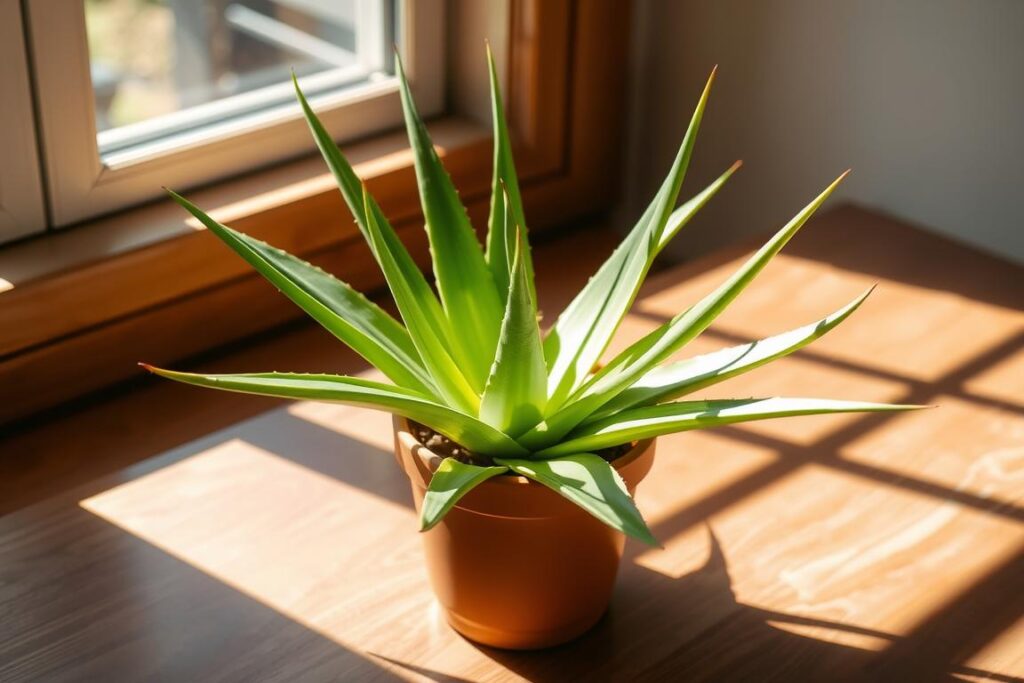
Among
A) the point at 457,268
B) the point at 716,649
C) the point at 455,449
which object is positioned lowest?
the point at 716,649

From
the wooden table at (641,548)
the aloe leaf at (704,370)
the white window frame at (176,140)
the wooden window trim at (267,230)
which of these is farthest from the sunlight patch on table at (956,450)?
the white window frame at (176,140)

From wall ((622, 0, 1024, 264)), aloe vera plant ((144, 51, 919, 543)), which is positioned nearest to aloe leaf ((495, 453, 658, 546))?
aloe vera plant ((144, 51, 919, 543))

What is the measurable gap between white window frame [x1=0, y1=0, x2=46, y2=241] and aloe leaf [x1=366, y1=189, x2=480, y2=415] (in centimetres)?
57

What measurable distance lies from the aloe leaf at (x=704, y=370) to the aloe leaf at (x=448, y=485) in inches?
4.2

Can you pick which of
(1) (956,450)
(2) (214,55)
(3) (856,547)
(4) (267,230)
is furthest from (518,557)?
(2) (214,55)

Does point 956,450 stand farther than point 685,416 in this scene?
Yes

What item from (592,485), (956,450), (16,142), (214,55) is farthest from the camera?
(214,55)

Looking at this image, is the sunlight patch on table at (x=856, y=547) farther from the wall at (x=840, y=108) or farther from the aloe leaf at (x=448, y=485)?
the wall at (x=840, y=108)

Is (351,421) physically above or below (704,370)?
below

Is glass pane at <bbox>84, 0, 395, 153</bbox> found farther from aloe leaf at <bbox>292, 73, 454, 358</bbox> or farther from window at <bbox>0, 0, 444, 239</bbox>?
aloe leaf at <bbox>292, 73, 454, 358</bbox>

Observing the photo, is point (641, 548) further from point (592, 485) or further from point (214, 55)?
point (214, 55)

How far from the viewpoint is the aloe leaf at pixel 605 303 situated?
0.90m

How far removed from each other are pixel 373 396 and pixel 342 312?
14cm

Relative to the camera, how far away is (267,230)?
146 cm
